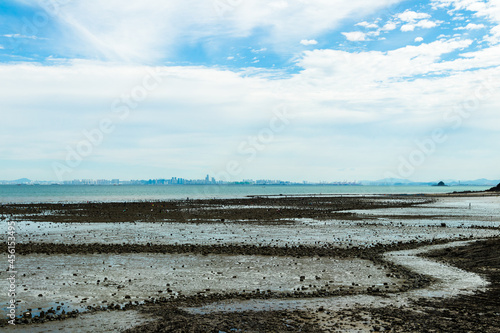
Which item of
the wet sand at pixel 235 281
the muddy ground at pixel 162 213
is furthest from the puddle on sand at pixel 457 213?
the wet sand at pixel 235 281

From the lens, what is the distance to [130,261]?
20828 mm

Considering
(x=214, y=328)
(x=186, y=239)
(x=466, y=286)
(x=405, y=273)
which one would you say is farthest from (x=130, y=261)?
(x=466, y=286)

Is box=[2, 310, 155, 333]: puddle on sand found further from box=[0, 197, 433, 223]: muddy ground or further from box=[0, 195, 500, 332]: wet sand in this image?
box=[0, 197, 433, 223]: muddy ground

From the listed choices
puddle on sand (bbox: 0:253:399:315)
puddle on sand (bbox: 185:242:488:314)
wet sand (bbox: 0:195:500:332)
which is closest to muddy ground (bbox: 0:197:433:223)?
wet sand (bbox: 0:195:500:332)

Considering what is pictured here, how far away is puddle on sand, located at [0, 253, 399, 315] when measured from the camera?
1420cm

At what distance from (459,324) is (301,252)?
1279cm

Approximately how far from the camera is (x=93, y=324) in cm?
1119

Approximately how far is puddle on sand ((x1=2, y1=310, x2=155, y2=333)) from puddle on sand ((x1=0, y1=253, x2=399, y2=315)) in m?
1.23

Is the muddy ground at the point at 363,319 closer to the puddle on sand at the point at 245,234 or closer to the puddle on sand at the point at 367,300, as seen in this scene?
the puddle on sand at the point at 367,300

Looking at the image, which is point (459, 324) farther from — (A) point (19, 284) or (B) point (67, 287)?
(A) point (19, 284)

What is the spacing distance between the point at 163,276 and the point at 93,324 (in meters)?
6.20

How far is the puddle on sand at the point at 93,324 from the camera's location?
10750 mm

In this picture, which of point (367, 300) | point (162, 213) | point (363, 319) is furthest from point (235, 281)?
point (162, 213)

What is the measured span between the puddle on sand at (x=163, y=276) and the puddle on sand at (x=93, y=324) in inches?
48.4
